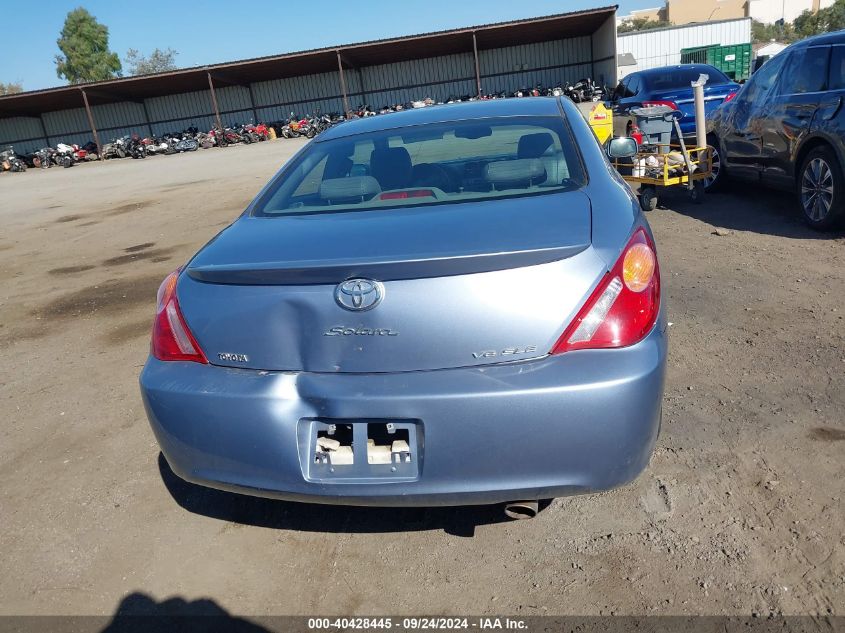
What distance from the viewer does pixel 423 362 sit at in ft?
6.40

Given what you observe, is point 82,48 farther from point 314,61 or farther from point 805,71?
point 805,71

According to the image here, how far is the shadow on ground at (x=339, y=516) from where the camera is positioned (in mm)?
2525

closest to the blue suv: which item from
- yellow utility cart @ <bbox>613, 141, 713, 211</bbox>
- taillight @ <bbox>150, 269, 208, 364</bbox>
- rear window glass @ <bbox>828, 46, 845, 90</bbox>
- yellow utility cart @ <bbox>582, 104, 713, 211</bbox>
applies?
yellow utility cart @ <bbox>582, 104, 713, 211</bbox>

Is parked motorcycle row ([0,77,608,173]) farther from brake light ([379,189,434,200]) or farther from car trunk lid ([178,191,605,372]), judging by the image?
car trunk lid ([178,191,605,372])

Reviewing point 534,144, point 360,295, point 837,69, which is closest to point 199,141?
point 837,69

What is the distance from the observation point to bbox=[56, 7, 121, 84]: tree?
7619 cm

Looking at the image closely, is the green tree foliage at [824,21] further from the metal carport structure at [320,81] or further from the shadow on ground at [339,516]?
the shadow on ground at [339,516]

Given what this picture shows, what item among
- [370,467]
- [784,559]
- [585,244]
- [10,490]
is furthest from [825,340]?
[10,490]

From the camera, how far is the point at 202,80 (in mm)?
38250

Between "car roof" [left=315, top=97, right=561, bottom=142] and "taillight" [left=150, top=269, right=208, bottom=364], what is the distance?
4.99 feet

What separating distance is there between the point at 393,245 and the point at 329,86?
1612 inches

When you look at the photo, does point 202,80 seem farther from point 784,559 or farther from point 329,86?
point 784,559

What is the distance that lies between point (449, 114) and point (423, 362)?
1.88 meters

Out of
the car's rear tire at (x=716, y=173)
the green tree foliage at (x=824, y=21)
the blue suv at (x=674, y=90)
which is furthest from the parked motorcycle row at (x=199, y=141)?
the green tree foliage at (x=824, y=21)
